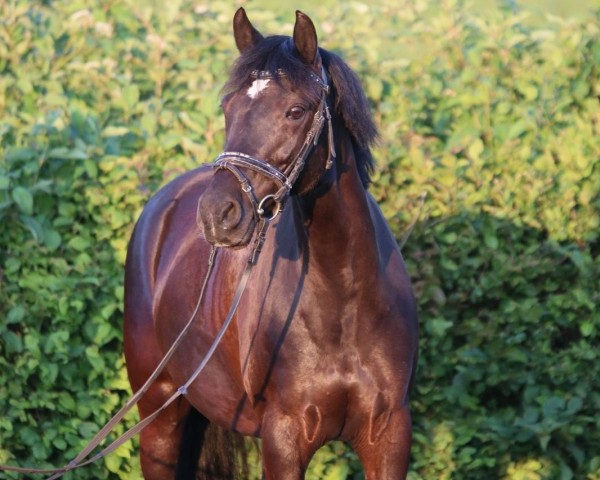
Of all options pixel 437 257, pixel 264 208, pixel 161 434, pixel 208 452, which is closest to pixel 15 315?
pixel 161 434

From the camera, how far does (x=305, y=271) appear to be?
11.9 feet

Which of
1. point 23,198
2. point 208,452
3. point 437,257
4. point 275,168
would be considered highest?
point 275,168

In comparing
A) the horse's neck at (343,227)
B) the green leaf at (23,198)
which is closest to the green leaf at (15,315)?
the green leaf at (23,198)

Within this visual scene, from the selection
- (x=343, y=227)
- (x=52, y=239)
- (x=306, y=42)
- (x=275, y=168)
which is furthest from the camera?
(x=52, y=239)

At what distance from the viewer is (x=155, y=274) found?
16.1ft

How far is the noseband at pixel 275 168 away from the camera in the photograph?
124 inches

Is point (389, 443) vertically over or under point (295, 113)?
under

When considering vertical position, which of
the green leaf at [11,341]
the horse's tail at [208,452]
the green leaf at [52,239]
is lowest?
the horse's tail at [208,452]

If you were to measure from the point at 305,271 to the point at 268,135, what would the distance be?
566 millimetres

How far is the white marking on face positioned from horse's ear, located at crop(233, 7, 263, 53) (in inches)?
10.9

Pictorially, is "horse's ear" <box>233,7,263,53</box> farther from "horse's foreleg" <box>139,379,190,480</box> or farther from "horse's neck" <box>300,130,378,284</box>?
"horse's foreleg" <box>139,379,190,480</box>

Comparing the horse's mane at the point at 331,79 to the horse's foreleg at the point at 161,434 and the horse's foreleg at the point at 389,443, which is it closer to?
the horse's foreleg at the point at 389,443

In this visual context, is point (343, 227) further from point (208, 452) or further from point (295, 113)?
point (208, 452)

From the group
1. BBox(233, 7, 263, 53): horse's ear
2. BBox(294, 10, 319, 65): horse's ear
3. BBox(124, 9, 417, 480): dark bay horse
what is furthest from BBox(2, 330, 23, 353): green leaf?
BBox(294, 10, 319, 65): horse's ear
